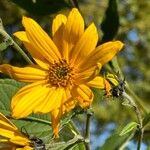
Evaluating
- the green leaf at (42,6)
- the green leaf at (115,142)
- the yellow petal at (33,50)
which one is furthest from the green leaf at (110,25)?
the yellow petal at (33,50)

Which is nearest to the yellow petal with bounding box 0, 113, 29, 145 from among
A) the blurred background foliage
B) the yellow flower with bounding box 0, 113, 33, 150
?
the yellow flower with bounding box 0, 113, 33, 150

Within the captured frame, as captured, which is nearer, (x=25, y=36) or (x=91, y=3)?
(x=25, y=36)

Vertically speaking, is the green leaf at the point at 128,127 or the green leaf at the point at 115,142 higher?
the green leaf at the point at 128,127

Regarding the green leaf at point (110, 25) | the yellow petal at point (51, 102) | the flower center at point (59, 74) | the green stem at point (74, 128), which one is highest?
the green leaf at point (110, 25)

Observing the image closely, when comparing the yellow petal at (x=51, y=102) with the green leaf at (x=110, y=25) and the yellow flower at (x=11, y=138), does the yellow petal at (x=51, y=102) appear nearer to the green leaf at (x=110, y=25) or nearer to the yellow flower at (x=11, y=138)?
the yellow flower at (x=11, y=138)

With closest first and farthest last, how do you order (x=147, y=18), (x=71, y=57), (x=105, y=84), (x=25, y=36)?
(x=105, y=84) → (x=25, y=36) → (x=71, y=57) → (x=147, y=18)

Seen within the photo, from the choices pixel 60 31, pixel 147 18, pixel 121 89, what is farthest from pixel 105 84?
pixel 147 18

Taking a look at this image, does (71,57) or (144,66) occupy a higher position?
(71,57)

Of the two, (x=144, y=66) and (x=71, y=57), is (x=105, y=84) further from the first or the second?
(x=144, y=66)
